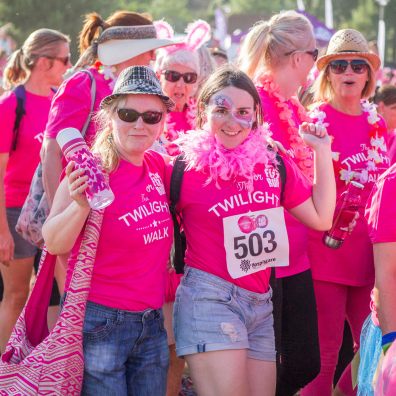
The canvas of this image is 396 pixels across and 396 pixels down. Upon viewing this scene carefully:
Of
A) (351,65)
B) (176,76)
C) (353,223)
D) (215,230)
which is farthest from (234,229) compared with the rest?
(176,76)

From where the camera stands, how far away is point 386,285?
3119mm

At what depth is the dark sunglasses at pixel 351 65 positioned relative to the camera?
471cm

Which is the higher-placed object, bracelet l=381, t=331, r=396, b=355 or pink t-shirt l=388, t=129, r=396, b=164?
pink t-shirt l=388, t=129, r=396, b=164

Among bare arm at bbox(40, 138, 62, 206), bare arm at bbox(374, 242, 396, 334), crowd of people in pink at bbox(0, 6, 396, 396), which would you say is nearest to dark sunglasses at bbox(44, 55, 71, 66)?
crowd of people in pink at bbox(0, 6, 396, 396)

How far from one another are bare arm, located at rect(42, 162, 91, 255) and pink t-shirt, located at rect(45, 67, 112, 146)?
108 centimetres

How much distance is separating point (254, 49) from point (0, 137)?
158cm

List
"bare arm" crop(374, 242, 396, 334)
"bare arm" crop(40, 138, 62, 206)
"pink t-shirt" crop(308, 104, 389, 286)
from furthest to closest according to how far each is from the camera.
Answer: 1. "pink t-shirt" crop(308, 104, 389, 286)
2. "bare arm" crop(40, 138, 62, 206)
3. "bare arm" crop(374, 242, 396, 334)

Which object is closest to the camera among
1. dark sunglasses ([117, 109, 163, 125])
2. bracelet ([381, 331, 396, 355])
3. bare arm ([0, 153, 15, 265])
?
bracelet ([381, 331, 396, 355])

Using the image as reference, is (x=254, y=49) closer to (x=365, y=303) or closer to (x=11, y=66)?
(x=365, y=303)

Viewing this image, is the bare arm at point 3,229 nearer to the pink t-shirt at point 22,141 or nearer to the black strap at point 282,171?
the pink t-shirt at point 22,141

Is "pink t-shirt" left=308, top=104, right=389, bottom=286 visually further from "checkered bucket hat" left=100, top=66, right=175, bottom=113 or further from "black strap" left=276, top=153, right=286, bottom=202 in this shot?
"checkered bucket hat" left=100, top=66, right=175, bottom=113

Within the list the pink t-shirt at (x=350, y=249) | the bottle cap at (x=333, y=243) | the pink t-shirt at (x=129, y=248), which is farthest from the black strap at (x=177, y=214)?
the pink t-shirt at (x=350, y=249)

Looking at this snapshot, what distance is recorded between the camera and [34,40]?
5.39 m

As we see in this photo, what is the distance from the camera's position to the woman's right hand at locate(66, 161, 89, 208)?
2990mm
